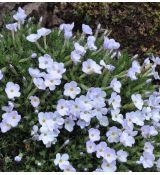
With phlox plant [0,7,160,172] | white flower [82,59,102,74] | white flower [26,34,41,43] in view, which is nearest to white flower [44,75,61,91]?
phlox plant [0,7,160,172]

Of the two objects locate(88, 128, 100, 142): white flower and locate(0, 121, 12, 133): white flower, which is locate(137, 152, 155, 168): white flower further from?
locate(0, 121, 12, 133): white flower

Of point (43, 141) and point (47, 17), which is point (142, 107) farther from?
point (47, 17)

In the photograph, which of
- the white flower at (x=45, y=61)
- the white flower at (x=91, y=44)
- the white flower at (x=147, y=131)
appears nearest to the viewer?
the white flower at (x=45, y=61)

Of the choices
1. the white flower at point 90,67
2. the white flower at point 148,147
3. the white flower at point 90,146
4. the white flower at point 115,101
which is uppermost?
the white flower at point 90,67

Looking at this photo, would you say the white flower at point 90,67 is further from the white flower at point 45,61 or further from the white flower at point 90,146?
the white flower at point 90,146

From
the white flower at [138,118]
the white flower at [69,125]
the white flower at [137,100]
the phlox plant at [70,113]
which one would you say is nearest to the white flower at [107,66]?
the phlox plant at [70,113]

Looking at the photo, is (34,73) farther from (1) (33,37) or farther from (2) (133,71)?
(2) (133,71)

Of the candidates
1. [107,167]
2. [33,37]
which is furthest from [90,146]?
[33,37]
